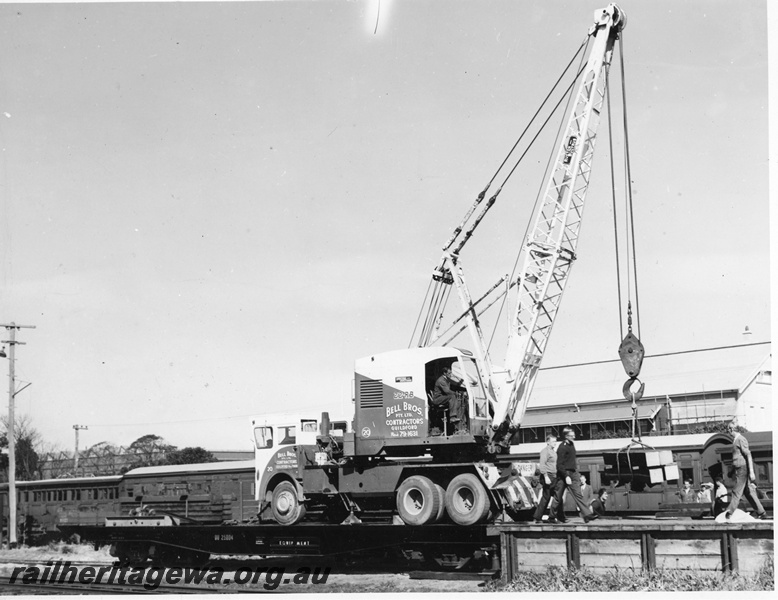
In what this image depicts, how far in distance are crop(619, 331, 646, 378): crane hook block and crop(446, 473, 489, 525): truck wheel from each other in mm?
3456

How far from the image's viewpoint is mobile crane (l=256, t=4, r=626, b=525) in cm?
1446

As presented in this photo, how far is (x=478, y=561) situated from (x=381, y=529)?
1711 millimetres

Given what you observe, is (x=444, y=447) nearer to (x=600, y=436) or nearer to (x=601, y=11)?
(x=601, y=11)

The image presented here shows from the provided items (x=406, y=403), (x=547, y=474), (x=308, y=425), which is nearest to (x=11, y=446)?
(x=308, y=425)

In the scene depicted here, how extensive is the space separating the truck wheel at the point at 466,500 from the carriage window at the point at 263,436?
489cm

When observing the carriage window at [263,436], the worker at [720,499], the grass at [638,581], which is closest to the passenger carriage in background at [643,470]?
the worker at [720,499]

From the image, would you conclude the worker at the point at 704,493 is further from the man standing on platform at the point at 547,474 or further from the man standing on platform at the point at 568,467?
the man standing on platform at the point at 568,467

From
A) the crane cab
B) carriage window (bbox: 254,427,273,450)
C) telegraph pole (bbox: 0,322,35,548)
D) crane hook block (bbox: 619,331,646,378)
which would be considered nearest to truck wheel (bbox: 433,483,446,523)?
the crane cab

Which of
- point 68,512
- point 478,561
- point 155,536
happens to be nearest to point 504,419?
point 478,561

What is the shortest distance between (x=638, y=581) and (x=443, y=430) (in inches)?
204

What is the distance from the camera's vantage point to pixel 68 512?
28.7m

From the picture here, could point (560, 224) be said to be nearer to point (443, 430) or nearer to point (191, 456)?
point (443, 430)

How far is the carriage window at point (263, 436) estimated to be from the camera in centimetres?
1777

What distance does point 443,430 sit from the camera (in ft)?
49.7
